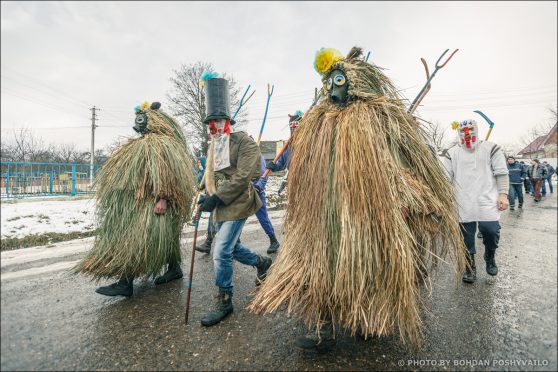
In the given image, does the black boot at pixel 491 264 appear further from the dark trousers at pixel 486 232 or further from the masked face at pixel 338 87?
the masked face at pixel 338 87

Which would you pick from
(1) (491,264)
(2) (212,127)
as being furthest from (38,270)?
(1) (491,264)

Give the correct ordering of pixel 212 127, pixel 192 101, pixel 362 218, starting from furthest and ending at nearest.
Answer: pixel 192 101 → pixel 212 127 → pixel 362 218

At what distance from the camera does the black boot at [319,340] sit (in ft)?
6.34

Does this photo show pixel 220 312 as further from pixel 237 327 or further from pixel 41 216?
pixel 41 216

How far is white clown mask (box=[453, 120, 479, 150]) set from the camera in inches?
128

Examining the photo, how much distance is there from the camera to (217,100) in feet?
9.40

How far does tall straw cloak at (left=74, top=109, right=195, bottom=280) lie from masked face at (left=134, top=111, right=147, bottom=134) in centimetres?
10

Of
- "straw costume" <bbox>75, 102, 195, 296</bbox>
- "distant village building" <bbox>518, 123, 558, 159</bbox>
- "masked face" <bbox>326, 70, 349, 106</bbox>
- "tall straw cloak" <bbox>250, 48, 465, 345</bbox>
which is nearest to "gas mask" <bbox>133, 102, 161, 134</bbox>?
"straw costume" <bbox>75, 102, 195, 296</bbox>

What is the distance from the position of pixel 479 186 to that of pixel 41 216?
3743mm

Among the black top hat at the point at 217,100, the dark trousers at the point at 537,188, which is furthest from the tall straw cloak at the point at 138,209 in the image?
the dark trousers at the point at 537,188

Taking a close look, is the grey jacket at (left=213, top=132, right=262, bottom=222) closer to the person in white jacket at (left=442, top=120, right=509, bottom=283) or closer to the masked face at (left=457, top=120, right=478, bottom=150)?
the person in white jacket at (left=442, top=120, right=509, bottom=283)

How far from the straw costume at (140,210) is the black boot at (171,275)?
0.01 m

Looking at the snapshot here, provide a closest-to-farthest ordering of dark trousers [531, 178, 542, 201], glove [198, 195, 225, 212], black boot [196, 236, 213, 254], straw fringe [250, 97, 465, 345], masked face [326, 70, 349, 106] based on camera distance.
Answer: dark trousers [531, 178, 542, 201]
straw fringe [250, 97, 465, 345]
masked face [326, 70, 349, 106]
glove [198, 195, 225, 212]
black boot [196, 236, 213, 254]

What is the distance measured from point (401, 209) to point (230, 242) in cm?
145
